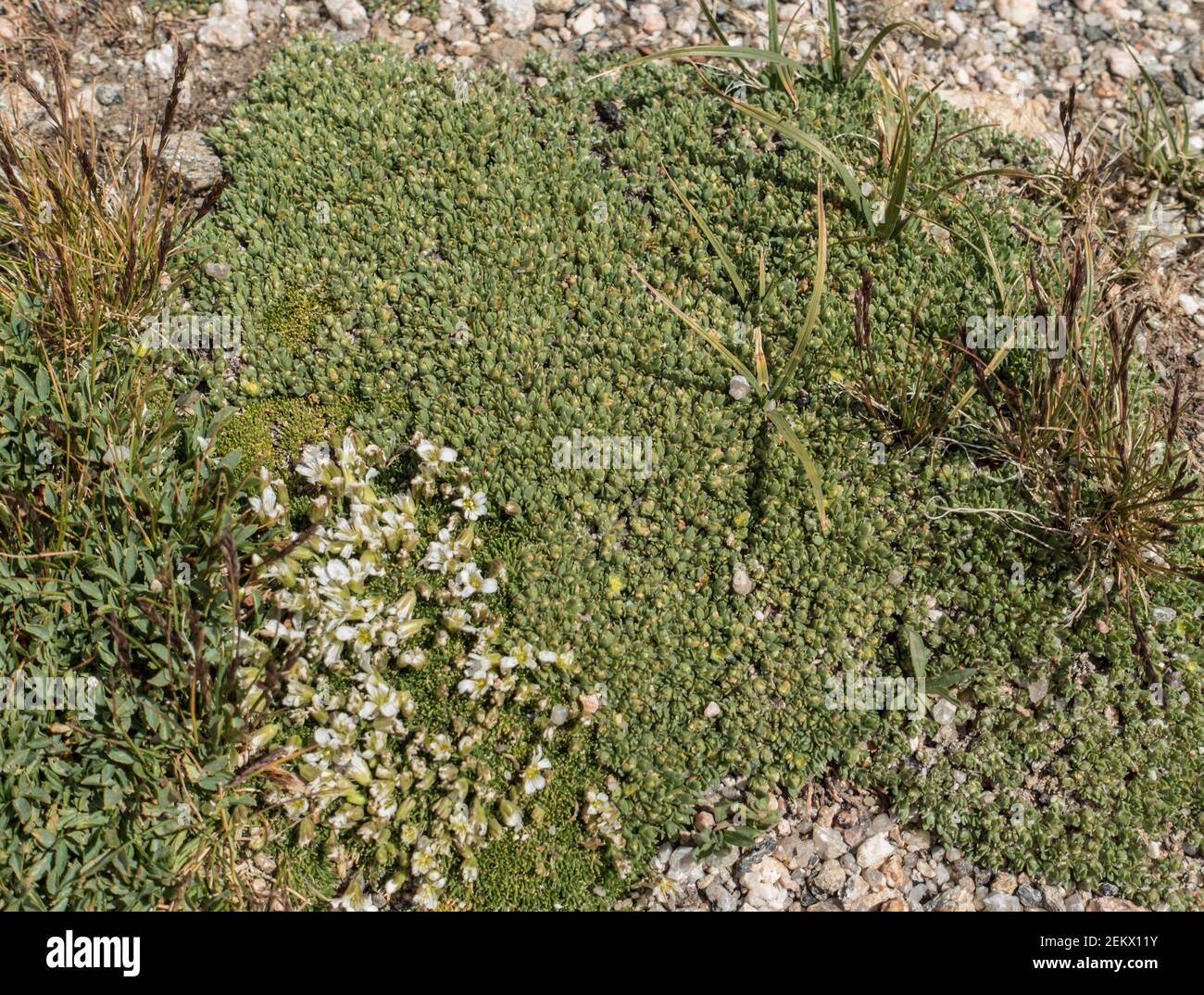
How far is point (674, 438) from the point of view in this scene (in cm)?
496

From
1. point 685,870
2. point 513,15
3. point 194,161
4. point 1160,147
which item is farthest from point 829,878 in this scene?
point 513,15

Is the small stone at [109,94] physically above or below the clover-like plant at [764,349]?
above

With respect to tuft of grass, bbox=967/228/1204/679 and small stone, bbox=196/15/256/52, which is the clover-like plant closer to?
tuft of grass, bbox=967/228/1204/679

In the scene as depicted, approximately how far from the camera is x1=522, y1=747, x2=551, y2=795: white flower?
14.1ft

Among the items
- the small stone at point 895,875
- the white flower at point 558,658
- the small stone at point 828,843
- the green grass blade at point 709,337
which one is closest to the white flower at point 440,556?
the white flower at point 558,658

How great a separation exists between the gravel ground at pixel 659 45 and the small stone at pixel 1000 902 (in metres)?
2.85

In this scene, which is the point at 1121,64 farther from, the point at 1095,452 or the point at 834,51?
the point at 1095,452

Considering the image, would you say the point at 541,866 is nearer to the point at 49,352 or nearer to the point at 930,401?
the point at 930,401

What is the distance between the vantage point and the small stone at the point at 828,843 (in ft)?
14.6

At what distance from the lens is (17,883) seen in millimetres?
3768

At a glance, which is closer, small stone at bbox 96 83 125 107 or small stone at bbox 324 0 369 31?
small stone at bbox 96 83 125 107

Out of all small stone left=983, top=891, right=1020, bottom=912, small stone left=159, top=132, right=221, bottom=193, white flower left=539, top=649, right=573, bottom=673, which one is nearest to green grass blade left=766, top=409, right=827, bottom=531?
white flower left=539, top=649, right=573, bottom=673

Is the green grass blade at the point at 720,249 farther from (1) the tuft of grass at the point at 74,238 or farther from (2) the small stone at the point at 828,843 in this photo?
(2) the small stone at the point at 828,843
